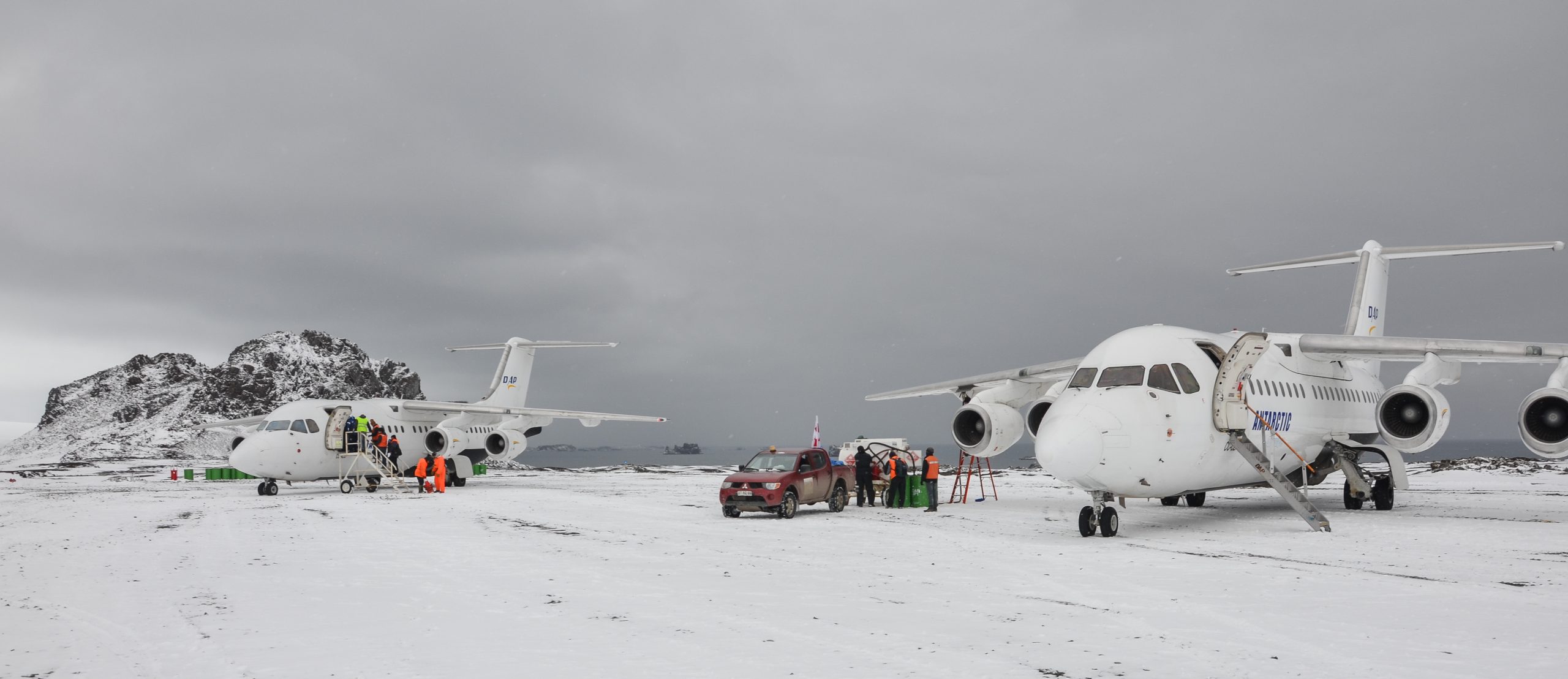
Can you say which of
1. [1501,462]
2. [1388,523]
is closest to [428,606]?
[1388,523]

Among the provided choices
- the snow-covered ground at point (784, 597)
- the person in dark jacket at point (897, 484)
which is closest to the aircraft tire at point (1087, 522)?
the snow-covered ground at point (784, 597)

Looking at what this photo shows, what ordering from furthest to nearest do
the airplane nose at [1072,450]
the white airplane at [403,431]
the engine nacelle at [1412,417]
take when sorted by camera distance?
the white airplane at [403,431] < the engine nacelle at [1412,417] < the airplane nose at [1072,450]

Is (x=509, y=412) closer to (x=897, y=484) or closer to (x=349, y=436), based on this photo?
(x=349, y=436)

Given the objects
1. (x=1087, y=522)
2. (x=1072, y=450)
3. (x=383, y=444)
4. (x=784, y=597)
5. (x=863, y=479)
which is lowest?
(x=784, y=597)

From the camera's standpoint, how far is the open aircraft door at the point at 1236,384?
14.6 meters

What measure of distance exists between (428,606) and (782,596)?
3.16 m

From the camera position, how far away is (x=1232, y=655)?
245 inches

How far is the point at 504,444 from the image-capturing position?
32.8m

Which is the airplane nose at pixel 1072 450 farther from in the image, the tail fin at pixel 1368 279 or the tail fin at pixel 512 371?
the tail fin at pixel 512 371

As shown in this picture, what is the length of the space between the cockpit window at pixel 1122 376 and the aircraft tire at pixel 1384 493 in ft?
25.8

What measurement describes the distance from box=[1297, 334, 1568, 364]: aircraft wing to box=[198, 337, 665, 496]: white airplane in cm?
2087

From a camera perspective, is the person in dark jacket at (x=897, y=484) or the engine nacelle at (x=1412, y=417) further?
the person in dark jacket at (x=897, y=484)

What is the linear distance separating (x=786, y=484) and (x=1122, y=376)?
690 cm

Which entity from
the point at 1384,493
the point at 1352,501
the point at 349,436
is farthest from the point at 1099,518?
the point at 349,436
